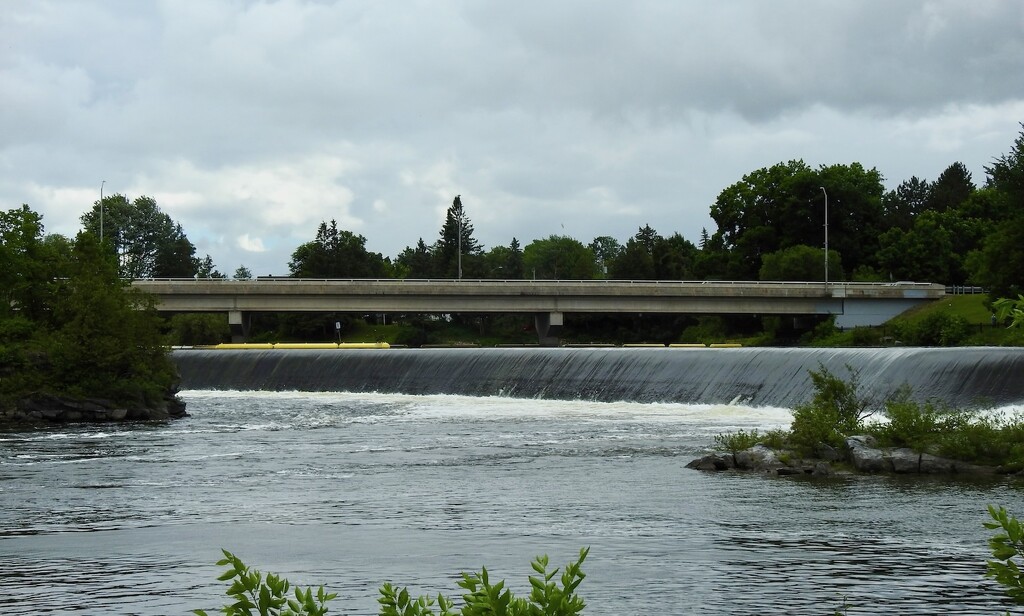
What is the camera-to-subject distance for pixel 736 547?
16609 mm

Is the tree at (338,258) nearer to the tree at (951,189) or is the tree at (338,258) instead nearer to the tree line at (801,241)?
the tree line at (801,241)

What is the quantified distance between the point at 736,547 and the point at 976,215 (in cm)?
10323

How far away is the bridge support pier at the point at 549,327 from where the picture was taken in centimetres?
8138

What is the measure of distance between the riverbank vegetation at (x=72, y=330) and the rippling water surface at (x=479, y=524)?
1203cm

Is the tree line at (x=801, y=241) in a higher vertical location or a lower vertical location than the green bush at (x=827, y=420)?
higher

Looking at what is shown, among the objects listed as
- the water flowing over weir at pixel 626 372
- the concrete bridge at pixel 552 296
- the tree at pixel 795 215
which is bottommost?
the water flowing over weir at pixel 626 372

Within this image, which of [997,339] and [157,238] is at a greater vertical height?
[157,238]

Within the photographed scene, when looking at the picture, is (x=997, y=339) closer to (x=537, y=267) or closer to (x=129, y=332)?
(x=129, y=332)

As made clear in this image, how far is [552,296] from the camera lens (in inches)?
3167

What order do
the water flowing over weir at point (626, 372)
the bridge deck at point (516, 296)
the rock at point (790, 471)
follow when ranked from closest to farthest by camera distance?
the rock at point (790, 471)
the water flowing over weir at point (626, 372)
the bridge deck at point (516, 296)

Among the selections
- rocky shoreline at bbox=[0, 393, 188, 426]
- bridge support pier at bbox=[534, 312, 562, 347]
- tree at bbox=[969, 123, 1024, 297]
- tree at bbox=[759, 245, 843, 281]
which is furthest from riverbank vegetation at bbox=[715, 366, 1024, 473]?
tree at bbox=[759, 245, 843, 281]

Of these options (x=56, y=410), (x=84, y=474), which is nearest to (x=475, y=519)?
(x=84, y=474)

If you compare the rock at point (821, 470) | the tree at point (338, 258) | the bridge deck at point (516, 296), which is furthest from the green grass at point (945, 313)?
the tree at point (338, 258)

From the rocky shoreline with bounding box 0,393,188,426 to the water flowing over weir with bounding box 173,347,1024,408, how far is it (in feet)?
47.9
